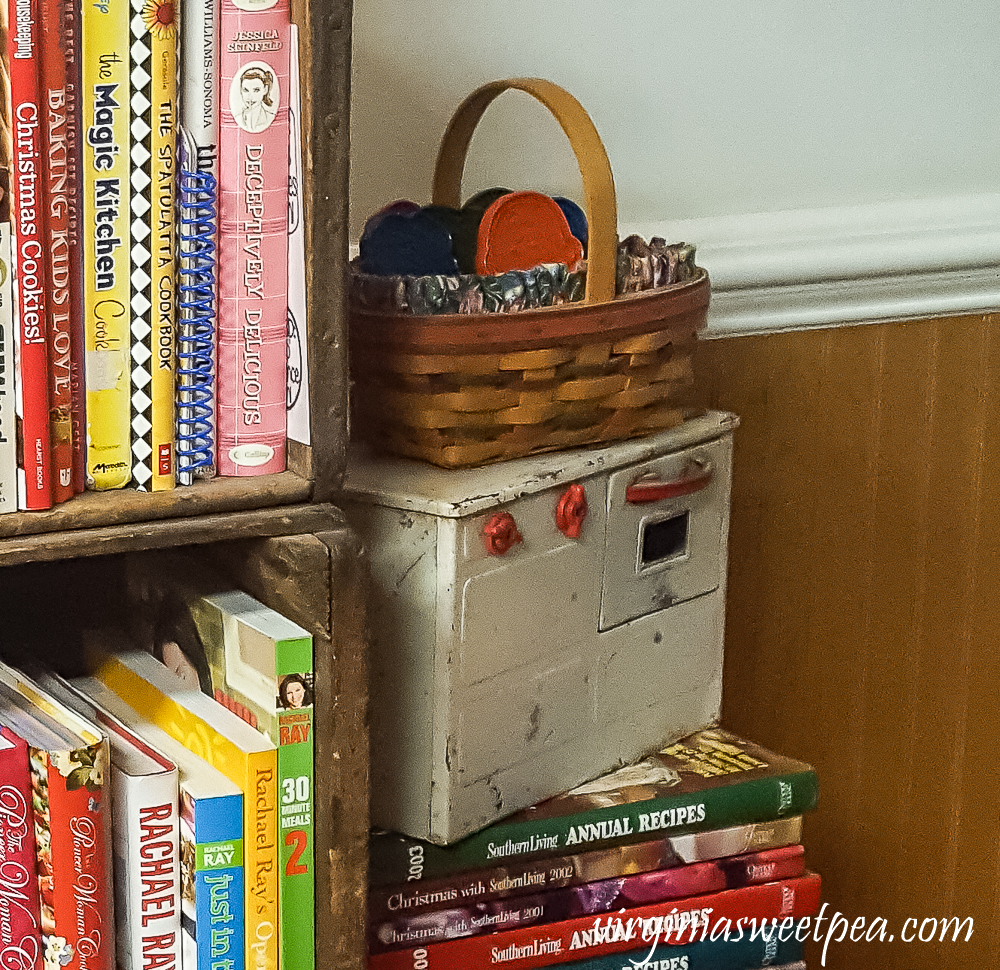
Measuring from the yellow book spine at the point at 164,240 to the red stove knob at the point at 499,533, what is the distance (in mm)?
229

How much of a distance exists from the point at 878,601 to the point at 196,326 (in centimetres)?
89

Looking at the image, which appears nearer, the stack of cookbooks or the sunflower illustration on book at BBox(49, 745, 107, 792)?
the sunflower illustration on book at BBox(49, 745, 107, 792)

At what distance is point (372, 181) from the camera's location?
1126 mm

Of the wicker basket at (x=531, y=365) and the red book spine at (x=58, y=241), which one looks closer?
the red book spine at (x=58, y=241)

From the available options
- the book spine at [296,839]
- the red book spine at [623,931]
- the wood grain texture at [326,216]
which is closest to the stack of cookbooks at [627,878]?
the red book spine at [623,931]

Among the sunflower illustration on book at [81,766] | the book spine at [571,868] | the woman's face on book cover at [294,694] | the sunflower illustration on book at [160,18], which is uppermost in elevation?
the sunflower illustration on book at [160,18]

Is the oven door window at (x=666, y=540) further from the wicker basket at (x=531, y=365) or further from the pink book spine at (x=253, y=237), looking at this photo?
the pink book spine at (x=253, y=237)

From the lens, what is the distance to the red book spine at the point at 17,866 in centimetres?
74

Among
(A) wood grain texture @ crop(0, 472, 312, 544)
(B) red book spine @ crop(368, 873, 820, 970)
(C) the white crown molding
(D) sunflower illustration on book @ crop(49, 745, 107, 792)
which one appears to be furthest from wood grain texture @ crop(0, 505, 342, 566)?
(C) the white crown molding

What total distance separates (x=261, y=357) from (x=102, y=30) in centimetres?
19

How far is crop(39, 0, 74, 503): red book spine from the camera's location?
667 mm

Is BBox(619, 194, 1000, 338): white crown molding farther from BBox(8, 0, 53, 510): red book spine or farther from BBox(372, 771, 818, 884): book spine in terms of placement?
BBox(8, 0, 53, 510): red book spine

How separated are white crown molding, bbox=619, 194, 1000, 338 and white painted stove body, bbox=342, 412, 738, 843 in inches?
9.0

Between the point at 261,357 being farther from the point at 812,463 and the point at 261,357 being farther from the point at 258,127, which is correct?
the point at 812,463
